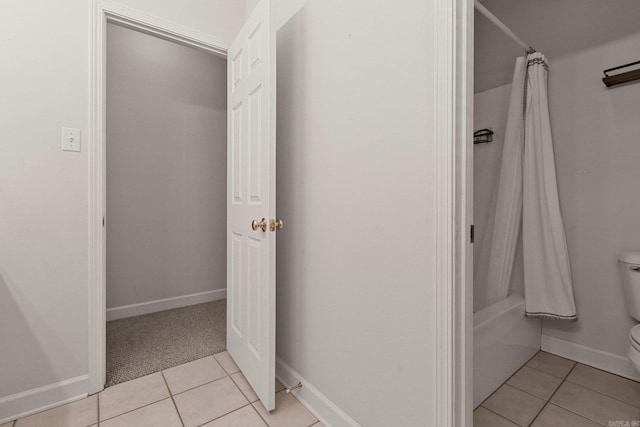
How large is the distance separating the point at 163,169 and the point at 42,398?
190cm

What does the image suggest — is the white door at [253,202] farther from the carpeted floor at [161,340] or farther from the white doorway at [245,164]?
the carpeted floor at [161,340]

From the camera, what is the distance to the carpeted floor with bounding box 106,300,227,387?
1.84 m

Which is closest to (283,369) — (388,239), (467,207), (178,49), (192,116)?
(388,239)

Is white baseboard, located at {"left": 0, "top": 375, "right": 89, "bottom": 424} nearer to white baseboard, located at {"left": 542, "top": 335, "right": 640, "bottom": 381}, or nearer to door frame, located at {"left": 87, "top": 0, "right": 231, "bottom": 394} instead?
door frame, located at {"left": 87, "top": 0, "right": 231, "bottom": 394}

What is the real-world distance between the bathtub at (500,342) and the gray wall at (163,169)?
251cm

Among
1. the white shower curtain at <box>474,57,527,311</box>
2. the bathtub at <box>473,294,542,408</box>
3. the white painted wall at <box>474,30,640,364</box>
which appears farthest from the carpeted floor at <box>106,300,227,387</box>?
the white painted wall at <box>474,30,640,364</box>

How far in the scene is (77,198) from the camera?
156cm

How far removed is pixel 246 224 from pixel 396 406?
3.68 feet

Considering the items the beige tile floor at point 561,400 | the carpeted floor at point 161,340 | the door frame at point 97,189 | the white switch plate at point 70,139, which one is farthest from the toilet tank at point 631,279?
the white switch plate at point 70,139

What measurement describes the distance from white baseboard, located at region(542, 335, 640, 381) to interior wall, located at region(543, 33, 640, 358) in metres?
0.03

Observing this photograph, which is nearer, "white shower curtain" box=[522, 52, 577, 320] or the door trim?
the door trim

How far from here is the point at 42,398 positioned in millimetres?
1474

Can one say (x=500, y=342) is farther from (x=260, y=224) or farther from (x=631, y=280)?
(x=260, y=224)

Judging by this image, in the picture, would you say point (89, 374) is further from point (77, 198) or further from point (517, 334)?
point (517, 334)
